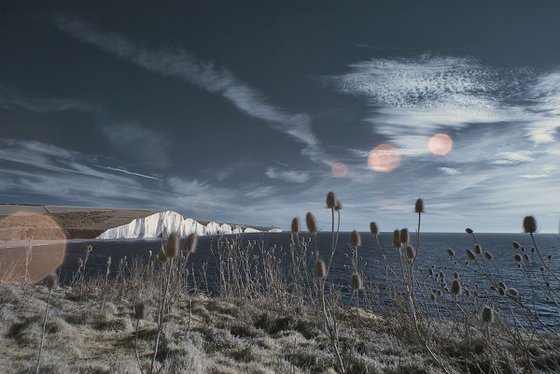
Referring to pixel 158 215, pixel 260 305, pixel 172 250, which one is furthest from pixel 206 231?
pixel 172 250

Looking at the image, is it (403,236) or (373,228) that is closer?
(403,236)

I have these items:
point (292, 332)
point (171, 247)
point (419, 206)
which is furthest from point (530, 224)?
point (292, 332)

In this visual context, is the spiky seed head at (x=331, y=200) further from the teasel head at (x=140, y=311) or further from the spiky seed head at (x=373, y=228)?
the teasel head at (x=140, y=311)

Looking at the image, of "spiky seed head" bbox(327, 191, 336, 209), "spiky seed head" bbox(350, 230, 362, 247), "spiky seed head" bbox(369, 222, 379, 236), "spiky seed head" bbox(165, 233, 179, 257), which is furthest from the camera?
"spiky seed head" bbox(369, 222, 379, 236)

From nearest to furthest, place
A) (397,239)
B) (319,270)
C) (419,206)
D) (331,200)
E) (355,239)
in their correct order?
(319,270) < (331,200) < (397,239) < (355,239) < (419,206)

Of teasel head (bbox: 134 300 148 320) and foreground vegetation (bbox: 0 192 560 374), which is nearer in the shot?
teasel head (bbox: 134 300 148 320)

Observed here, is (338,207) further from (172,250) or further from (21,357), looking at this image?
(21,357)

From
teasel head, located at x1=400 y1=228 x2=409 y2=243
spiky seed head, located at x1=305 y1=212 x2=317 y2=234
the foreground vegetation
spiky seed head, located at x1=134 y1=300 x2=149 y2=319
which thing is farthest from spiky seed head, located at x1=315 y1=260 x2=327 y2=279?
spiky seed head, located at x1=134 y1=300 x2=149 y2=319

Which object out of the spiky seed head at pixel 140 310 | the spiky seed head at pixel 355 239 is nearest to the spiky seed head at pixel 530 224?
the spiky seed head at pixel 355 239

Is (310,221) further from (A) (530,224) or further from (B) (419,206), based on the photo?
(A) (530,224)

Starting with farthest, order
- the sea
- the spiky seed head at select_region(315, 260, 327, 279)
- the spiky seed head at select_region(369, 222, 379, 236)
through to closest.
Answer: the sea, the spiky seed head at select_region(369, 222, 379, 236), the spiky seed head at select_region(315, 260, 327, 279)

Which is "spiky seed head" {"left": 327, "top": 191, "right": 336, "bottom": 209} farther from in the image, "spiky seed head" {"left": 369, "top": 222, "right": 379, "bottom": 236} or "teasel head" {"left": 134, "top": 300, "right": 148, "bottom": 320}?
"teasel head" {"left": 134, "top": 300, "right": 148, "bottom": 320}

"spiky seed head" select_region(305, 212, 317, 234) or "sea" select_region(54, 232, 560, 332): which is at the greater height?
"spiky seed head" select_region(305, 212, 317, 234)

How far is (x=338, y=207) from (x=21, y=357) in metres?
5.19
